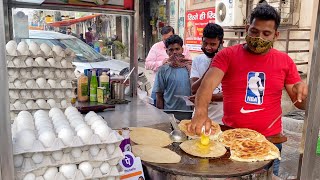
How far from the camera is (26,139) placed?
0.97 metres

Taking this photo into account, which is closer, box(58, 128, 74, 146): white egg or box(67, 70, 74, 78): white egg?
box(58, 128, 74, 146): white egg

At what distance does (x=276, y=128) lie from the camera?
214cm

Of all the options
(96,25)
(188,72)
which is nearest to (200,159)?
(188,72)

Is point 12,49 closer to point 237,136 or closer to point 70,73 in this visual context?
point 70,73

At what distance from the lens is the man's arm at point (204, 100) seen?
1.81 meters

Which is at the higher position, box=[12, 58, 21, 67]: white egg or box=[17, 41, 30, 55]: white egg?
box=[17, 41, 30, 55]: white egg

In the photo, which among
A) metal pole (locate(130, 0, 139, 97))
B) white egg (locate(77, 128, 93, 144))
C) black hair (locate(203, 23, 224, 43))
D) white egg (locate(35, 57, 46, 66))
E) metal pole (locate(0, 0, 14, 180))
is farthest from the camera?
metal pole (locate(130, 0, 139, 97))

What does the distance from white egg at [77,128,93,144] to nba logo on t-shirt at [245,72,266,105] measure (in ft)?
4.53

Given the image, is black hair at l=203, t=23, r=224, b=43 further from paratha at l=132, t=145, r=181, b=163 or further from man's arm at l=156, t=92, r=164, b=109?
paratha at l=132, t=145, r=181, b=163

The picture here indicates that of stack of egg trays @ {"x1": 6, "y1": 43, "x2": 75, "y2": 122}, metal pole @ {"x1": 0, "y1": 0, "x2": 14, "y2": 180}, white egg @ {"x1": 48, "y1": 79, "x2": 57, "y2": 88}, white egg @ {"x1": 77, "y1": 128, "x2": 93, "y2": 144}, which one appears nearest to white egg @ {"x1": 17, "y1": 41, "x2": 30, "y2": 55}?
stack of egg trays @ {"x1": 6, "y1": 43, "x2": 75, "y2": 122}

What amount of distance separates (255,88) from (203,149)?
2.23ft

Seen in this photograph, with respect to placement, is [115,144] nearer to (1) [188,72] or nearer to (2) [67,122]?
(2) [67,122]

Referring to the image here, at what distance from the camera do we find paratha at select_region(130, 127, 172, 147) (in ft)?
6.17

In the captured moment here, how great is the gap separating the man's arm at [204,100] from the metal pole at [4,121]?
1.19 m
